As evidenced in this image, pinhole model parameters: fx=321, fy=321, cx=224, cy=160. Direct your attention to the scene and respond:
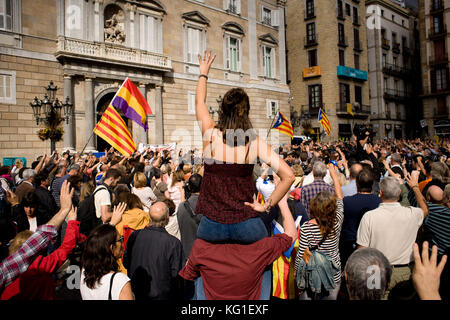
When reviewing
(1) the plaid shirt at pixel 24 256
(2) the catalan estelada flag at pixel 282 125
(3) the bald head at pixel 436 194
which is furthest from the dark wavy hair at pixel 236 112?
(2) the catalan estelada flag at pixel 282 125

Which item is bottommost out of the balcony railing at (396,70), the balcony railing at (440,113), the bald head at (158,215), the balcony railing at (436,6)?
the bald head at (158,215)

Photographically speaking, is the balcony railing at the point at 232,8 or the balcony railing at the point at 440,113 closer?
the balcony railing at the point at 232,8

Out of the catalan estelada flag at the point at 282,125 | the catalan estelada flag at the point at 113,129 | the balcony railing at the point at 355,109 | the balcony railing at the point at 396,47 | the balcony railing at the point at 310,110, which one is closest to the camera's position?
the catalan estelada flag at the point at 113,129

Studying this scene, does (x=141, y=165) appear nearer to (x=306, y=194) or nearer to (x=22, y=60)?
(x=306, y=194)

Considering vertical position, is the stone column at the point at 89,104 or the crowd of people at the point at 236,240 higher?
the stone column at the point at 89,104

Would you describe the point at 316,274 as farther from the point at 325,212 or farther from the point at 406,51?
the point at 406,51

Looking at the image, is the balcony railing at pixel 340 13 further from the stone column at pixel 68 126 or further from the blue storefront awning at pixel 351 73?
the stone column at pixel 68 126

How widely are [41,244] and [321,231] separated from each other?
2534 millimetres

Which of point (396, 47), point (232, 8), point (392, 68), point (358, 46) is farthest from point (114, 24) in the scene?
point (396, 47)

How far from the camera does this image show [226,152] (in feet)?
7.17

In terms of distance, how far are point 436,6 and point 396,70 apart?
8272mm

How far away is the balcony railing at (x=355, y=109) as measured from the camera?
3516 centimetres

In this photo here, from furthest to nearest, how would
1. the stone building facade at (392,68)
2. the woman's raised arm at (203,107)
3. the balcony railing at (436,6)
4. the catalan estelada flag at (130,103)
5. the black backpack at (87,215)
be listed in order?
the stone building facade at (392,68) < the balcony railing at (436,6) < the catalan estelada flag at (130,103) < the black backpack at (87,215) < the woman's raised arm at (203,107)

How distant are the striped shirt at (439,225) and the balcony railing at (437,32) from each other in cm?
4545
